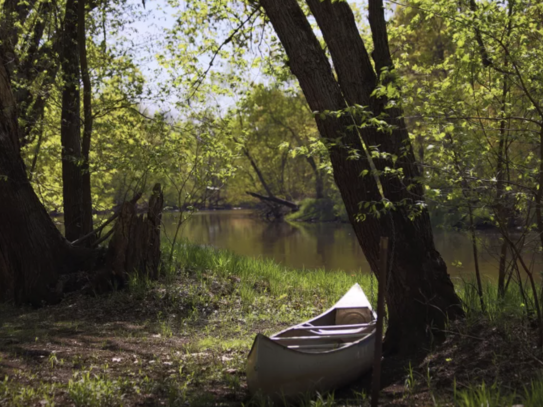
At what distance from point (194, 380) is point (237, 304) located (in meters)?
3.74

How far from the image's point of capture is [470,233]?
Answer: 620 cm

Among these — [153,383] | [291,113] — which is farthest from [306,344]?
[291,113]

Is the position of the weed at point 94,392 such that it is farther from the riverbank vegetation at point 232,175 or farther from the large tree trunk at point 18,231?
the large tree trunk at point 18,231

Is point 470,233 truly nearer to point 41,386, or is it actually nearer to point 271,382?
point 271,382

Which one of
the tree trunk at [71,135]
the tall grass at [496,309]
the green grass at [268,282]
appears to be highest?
the tree trunk at [71,135]

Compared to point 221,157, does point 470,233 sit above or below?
below

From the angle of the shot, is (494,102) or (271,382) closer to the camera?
(271,382)

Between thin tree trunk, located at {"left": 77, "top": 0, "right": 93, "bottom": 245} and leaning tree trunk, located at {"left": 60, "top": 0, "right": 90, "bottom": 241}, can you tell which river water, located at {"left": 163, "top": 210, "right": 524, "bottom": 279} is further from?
leaning tree trunk, located at {"left": 60, "top": 0, "right": 90, "bottom": 241}

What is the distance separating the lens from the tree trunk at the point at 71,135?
9.91 m

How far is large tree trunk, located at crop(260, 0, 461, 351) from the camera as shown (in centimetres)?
541

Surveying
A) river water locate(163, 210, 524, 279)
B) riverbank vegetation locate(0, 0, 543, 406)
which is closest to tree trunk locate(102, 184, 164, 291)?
riverbank vegetation locate(0, 0, 543, 406)

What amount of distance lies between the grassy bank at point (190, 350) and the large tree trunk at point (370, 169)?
0.40m

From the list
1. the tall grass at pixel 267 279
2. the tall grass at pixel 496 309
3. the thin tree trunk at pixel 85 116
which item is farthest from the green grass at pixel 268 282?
the tall grass at pixel 496 309

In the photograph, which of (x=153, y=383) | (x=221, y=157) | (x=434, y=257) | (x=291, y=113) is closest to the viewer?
(x=153, y=383)
